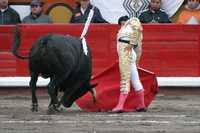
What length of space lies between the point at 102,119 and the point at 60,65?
86 cm

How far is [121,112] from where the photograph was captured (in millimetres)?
11422

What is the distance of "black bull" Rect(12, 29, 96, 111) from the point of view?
10.7m

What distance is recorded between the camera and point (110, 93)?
11.9m

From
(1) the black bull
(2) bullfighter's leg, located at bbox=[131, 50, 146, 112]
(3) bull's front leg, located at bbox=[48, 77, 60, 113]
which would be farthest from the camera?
(2) bullfighter's leg, located at bbox=[131, 50, 146, 112]

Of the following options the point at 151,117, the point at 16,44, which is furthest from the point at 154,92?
the point at 16,44

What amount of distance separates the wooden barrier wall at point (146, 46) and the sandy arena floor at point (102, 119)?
37.7 inches

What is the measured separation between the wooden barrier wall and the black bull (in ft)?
9.20

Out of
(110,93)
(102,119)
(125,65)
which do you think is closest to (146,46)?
(110,93)

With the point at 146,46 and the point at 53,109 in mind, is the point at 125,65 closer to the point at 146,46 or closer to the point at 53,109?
the point at 53,109

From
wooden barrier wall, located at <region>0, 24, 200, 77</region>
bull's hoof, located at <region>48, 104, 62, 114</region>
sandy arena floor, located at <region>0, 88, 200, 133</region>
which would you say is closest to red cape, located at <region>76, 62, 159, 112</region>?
sandy arena floor, located at <region>0, 88, 200, 133</region>

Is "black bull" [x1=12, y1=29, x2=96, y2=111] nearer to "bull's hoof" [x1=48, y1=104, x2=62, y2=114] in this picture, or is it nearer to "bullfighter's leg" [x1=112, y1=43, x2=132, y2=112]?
"bull's hoof" [x1=48, y1=104, x2=62, y2=114]

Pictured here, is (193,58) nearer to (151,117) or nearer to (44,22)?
(44,22)

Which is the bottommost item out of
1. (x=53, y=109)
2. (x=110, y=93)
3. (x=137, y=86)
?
(x=110, y=93)

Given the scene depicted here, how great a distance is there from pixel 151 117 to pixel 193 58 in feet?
12.0
